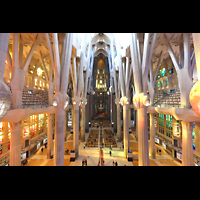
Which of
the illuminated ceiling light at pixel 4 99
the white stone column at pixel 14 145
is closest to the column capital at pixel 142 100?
the illuminated ceiling light at pixel 4 99

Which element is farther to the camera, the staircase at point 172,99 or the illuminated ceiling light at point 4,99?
the staircase at point 172,99

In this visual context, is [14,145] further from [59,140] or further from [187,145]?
[187,145]

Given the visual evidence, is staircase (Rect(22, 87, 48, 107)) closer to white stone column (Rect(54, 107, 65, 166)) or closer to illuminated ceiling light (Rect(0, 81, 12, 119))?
white stone column (Rect(54, 107, 65, 166))

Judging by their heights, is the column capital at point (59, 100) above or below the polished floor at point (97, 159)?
above

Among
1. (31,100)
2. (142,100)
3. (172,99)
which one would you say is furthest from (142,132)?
(31,100)

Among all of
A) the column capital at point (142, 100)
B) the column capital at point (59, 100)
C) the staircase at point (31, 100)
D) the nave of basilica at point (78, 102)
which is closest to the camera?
the nave of basilica at point (78, 102)

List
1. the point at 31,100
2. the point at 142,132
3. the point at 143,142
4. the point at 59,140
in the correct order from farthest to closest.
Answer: the point at 31,100, the point at 59,140, the point at 142,132, the point at 143,142

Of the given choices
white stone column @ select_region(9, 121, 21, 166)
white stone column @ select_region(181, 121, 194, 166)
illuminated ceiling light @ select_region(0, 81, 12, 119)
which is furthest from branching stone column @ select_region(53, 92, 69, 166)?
white stone column @ select_region(181, 121, 194, 166)

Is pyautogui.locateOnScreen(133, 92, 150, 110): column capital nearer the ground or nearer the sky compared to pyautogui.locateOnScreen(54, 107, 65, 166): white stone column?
nearer the sky

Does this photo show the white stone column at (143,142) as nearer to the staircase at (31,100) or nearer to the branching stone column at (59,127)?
the branching stone column at (59,127)

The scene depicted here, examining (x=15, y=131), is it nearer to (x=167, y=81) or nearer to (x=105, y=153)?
(x=105, y=153)

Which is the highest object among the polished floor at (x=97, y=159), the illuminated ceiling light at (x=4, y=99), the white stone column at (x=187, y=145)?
the illuminated ceiling light at (x=4, y=99)

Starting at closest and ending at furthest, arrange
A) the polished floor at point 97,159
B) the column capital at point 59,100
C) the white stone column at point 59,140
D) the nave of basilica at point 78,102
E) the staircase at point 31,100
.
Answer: the nave of basilica at point 78,102 → the white stone column at point 59,140 → the column capital at point 59,100 → the staircase at point 31,100 → the polished floor at point 97,159
